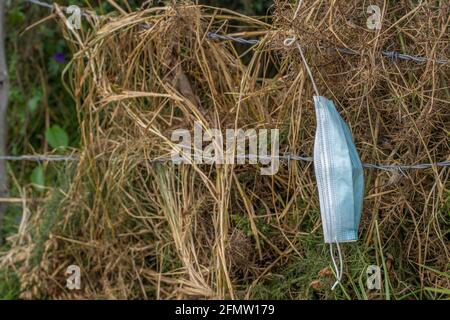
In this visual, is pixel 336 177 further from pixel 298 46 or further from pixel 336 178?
pixel 298 46

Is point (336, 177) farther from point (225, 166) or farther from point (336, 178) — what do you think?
point (225, 166)

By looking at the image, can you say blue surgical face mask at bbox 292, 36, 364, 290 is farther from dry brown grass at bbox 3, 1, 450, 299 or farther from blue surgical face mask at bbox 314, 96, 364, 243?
dry brown grass at bbox 3, 1, 450, 299

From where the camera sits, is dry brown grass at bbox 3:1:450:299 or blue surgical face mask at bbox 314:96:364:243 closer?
blue surgical face mask at bbox 314:96:364:243

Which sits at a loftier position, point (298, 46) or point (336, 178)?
point (298, 46)

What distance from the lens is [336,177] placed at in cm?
223

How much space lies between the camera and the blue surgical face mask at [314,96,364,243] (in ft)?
7.30

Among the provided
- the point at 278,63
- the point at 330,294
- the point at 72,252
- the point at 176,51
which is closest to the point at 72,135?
the point at 72,252

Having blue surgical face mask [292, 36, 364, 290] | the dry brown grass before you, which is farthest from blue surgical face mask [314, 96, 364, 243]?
the dry brown grass

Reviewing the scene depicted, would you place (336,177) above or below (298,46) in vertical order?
below

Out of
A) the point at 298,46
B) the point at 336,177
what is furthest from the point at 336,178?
the point at 298,46

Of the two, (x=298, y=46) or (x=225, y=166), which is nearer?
(x=298, y=46)

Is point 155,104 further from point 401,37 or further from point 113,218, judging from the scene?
point 401,37

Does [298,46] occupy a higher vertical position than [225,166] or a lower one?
higher

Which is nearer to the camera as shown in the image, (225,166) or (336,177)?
(336,177)
